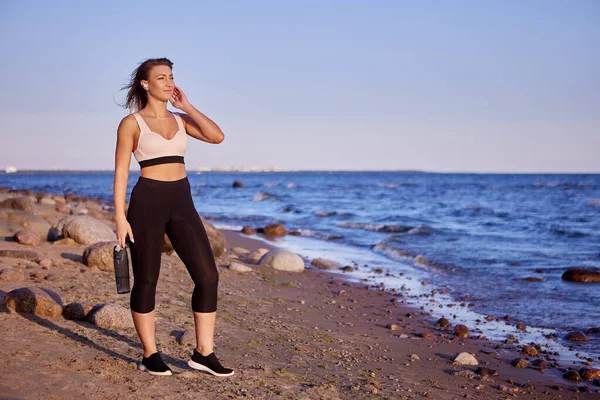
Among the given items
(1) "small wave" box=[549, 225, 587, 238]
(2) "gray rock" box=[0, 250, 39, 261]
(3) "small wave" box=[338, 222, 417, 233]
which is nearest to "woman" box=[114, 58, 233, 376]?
(2) "gray rock" box=[0, 250, 39, 261]

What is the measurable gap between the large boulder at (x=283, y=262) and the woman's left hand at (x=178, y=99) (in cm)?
801

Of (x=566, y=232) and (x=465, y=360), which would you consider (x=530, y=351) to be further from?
(x=566, y=232)

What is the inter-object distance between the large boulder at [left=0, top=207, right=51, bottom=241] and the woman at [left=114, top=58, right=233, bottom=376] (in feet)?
25.9

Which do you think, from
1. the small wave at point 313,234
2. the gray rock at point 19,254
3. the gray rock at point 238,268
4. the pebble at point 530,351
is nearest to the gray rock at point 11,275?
the gray rock at point 19,254

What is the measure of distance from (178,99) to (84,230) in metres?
7.08

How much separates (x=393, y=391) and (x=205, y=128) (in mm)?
2533

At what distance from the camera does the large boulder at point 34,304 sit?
18.9 feet

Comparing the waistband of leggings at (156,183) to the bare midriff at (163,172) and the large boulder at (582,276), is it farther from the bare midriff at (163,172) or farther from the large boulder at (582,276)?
the large boulder at (582,276)

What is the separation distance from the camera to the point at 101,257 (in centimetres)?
859

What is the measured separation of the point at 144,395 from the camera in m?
4.07

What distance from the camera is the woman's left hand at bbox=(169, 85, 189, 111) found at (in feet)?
14.5

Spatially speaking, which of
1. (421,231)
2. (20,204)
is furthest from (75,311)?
(421,231)

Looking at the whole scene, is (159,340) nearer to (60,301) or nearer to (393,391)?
(60,301)

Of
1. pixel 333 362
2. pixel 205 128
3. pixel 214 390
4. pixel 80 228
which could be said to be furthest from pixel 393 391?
pixel 80 228
